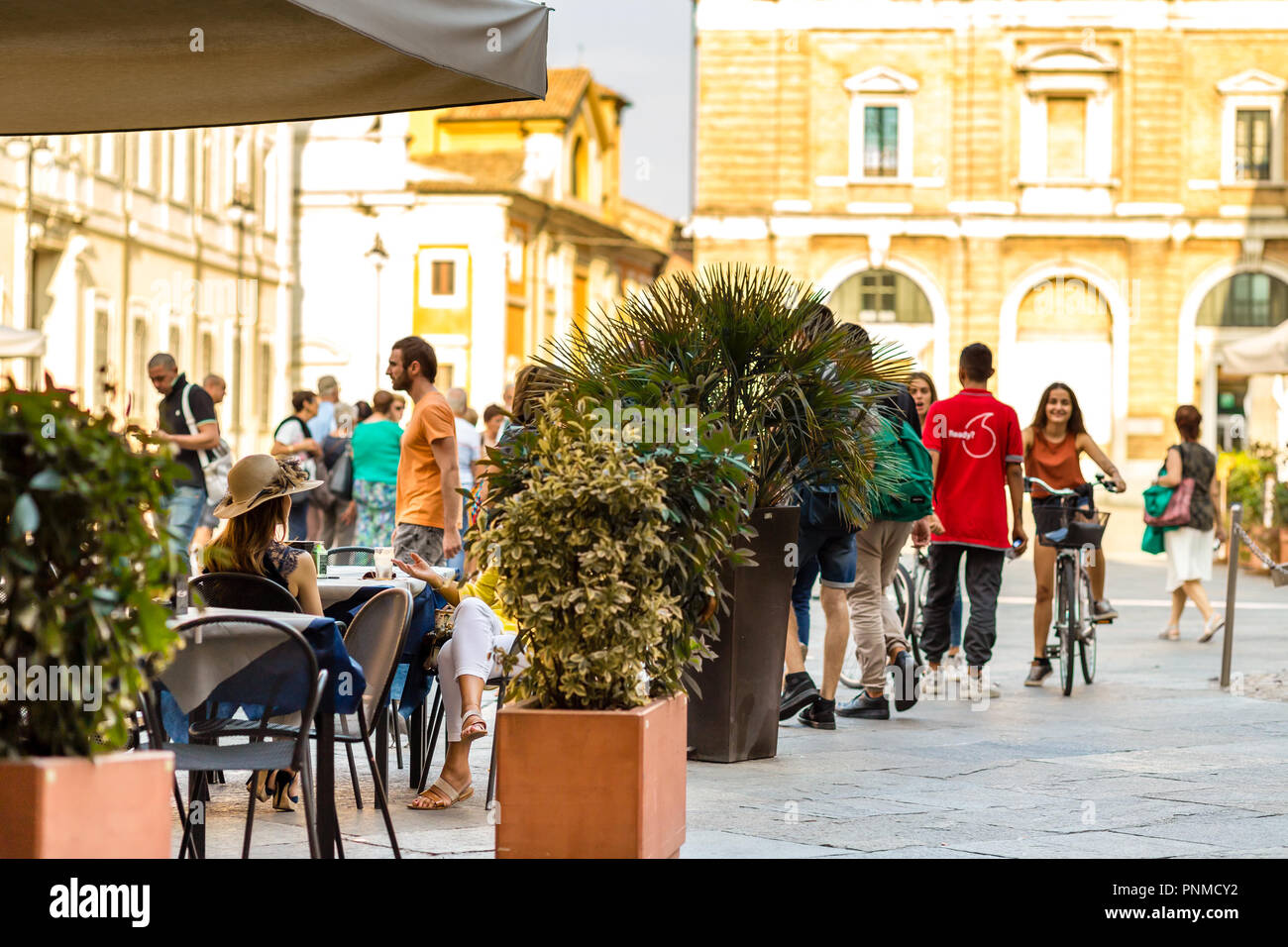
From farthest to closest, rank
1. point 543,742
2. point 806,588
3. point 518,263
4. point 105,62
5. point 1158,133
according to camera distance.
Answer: point 518,263, point 1158,133, point 806,588, point 105,62, point 543,742

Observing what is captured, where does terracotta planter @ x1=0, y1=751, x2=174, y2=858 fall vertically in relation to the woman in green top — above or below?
below

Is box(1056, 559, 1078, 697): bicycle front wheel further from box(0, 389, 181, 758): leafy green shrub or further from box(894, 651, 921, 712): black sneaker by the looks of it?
box(0, 389, 181, 758): leafy green shrub

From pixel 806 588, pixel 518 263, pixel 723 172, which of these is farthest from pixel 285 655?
pixel 518 263

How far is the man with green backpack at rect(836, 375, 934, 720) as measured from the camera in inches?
356

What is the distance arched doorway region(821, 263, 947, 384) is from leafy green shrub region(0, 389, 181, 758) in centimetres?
3813

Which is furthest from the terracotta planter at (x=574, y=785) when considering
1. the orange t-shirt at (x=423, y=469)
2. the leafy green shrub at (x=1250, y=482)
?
the leafy green shrub at (x=1250, y=482)

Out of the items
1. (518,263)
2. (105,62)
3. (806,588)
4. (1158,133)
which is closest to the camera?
(105,62)

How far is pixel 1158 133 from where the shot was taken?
40469mm

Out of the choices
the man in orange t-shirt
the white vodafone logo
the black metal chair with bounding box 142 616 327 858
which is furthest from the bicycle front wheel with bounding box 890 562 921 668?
the black metal chair with bounding box 142 616 327 858

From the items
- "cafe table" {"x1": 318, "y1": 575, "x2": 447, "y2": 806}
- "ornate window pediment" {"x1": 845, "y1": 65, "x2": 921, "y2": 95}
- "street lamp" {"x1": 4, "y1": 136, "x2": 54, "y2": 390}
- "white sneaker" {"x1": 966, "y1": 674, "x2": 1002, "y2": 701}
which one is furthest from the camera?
"ornate window pediment" {"x1": 845, "y1": 65, "x2": 921, "y2": 95}

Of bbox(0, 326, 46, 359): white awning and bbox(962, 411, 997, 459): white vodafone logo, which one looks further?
bbox(0, 326, 46, 359): white awning

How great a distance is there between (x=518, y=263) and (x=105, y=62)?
42333mm

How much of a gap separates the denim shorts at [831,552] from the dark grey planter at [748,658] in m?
0.80

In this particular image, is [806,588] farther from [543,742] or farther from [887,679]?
[543,742]
